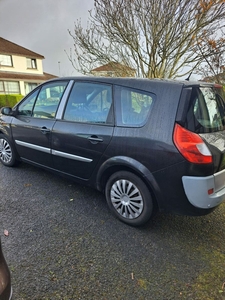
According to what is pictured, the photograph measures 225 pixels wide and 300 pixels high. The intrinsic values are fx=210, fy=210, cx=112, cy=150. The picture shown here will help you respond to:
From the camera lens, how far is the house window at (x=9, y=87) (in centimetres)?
2403

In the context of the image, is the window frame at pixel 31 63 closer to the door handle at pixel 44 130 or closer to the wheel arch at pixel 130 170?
the door handle at pixel 44 130

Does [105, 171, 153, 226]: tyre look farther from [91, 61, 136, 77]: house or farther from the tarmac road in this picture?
[91, 61, 136, 77]: house

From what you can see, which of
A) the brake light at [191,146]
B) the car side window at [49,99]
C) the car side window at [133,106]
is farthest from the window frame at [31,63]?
the brake light at [191,146]

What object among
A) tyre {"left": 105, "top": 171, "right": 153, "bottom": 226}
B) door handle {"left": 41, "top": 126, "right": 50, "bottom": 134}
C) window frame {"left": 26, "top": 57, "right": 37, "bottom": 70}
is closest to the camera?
tyre {"left": 105, "top": 171, "right": 153, "bottom": 226}

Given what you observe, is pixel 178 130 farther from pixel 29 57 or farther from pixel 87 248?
pixel 29 57

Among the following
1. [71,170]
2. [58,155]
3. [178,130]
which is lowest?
[71,170]

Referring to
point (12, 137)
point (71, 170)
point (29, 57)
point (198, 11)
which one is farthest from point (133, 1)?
point (29, 57)

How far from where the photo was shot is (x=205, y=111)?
228cm

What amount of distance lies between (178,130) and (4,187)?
2927mm

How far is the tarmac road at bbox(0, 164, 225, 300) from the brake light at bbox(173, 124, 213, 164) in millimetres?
976

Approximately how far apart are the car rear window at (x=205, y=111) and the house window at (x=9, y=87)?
26.3 m

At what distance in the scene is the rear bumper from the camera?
6.73ft

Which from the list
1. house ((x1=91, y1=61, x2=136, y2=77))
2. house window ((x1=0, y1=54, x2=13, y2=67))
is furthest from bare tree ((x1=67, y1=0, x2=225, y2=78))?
house window ((x1=0, y1=54, x2=13, y2=67))

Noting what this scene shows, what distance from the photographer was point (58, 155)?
10.3 ft
